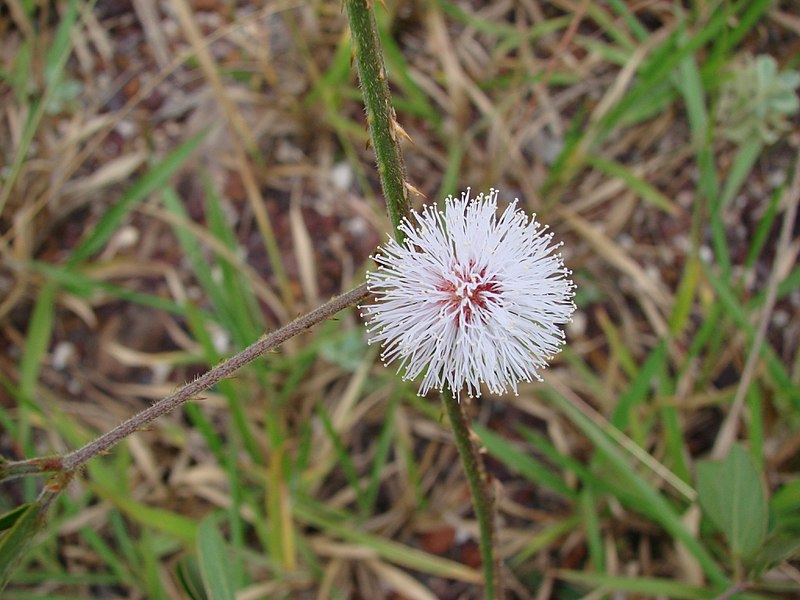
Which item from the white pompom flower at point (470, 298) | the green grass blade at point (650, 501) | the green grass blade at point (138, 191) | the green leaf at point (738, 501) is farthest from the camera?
the green grass blade at point (138, 191)

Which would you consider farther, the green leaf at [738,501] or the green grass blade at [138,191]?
the green grass blade at [138,191]

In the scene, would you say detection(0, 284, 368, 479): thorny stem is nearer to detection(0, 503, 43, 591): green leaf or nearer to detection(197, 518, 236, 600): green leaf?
detection(0, 503, 43, 591): green leaf

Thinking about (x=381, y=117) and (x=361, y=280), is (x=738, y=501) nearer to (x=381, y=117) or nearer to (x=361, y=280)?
(x=381, y=117)

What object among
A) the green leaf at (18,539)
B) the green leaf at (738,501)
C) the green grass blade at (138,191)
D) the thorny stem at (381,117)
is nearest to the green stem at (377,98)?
the thorny stem at (381,117)

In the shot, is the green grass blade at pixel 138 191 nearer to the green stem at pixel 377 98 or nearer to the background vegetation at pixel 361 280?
the background vegetation at pixel 361 280

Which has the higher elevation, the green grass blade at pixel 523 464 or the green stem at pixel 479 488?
the green grass blade at pixel 523 464

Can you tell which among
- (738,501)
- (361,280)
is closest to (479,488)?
(738,501)

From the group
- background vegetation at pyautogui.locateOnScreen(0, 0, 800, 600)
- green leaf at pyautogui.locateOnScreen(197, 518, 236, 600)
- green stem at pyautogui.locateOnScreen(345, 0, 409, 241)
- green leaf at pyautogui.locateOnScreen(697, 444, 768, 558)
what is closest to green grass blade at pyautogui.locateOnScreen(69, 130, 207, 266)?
background vegetation at pyautogui.locateOnScreen(0, 0, 800, 600)

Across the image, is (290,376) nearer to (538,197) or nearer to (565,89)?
(538,197)
